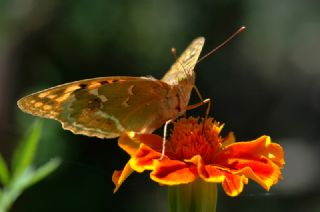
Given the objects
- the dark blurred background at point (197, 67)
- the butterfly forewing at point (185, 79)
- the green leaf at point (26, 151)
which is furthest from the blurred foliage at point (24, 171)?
the dark blurred background at point (197, 67)

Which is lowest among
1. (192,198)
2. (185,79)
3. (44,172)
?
(192,198)

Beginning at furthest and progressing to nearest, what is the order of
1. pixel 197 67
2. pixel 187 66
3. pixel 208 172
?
pixel 197 67 < pixel 187 66 < pixel 208 172

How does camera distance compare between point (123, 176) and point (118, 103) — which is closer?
point (123, 176)

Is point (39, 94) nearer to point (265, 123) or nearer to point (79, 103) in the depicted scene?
point (79, 103)

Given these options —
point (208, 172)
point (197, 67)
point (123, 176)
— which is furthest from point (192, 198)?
point (197, 67)

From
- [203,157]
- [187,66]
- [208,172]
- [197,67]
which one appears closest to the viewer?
[208,172]

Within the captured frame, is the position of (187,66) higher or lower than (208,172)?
higher

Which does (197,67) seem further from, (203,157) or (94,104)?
(203,157)

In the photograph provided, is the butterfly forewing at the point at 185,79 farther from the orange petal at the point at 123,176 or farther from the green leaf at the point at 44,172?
the green leaf at the point at 44,172
